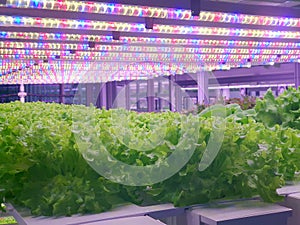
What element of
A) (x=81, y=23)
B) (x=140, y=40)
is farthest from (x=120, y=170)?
(x=140, y=40)

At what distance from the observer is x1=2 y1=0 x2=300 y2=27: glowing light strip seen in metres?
3.85

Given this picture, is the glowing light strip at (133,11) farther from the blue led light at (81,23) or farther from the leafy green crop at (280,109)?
the leafy green crop at (280,109)

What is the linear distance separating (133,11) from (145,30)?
1.30 meters

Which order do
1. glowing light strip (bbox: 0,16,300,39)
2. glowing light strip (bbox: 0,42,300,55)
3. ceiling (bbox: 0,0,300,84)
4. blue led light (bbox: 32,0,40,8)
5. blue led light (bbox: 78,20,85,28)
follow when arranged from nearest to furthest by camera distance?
blue led light (bbox: 32,0,40,8)
ceiling (bbox: 0,0,300,84)
glowing light strip (bbox: 0,16,300,39)
blue led light (bbox: 78,20,85,28)
glowing light strip (bbox: 0,42,300,55)

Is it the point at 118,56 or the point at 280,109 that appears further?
the point at 118,56

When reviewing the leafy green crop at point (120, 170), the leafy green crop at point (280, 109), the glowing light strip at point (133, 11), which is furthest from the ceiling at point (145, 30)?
the leafy green crop at point (120, 170)

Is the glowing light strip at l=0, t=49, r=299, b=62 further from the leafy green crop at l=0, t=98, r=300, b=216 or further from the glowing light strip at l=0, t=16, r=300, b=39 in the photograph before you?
the leafy green crop at l=0, t=98, r=300, b=216

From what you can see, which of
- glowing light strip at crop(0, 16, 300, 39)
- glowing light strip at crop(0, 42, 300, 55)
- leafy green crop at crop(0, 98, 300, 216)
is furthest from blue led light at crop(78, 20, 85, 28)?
leafy green crop at crop(0, 98, 300, 216)

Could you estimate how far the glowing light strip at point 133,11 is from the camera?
385 centimetres

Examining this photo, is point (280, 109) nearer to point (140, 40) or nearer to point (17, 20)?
point (17, 20)

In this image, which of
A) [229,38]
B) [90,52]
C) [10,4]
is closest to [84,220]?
[10,4]

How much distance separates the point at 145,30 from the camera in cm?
566

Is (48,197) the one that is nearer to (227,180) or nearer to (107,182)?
(107,182)

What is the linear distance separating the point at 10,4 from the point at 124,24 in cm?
180
